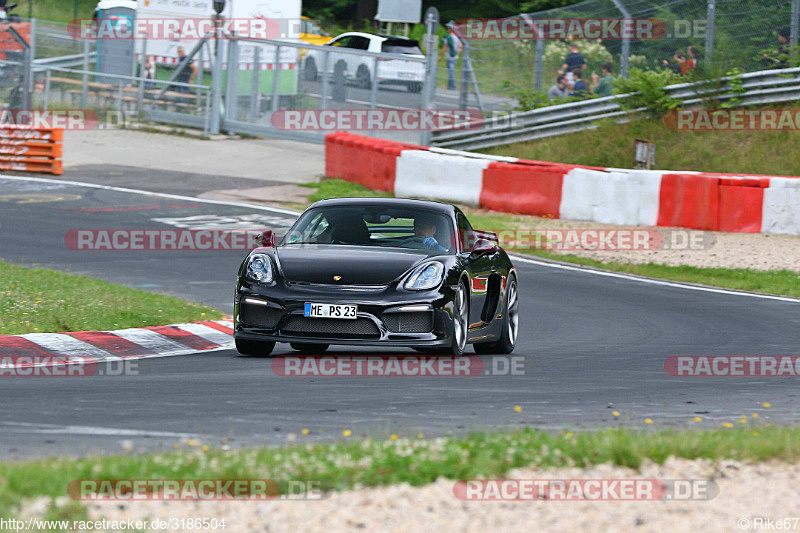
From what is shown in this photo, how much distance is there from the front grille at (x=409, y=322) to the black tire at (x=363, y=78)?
18.5 m

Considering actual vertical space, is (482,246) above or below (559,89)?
below

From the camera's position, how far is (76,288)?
12.6m

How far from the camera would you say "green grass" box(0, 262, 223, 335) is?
419 inches

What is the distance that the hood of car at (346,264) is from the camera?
30.5 ft

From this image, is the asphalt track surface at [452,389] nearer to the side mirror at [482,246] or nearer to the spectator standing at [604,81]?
the side mirror at [482,246]

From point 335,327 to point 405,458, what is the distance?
353 centimetres

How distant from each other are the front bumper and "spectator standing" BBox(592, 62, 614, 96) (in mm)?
16260

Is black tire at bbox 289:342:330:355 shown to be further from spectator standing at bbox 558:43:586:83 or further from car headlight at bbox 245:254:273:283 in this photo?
spectator standing at bbox 558:43:586:83

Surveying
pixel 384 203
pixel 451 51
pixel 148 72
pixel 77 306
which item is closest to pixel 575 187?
pixel 451 51

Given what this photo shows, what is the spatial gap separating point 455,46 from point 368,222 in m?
16.7

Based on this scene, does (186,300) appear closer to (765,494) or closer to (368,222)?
(368,222)

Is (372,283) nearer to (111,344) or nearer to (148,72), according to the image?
(111,344)

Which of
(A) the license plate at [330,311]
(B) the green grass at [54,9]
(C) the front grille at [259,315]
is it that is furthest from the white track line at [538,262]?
(B) the green grass at [54,9]

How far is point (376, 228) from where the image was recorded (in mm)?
10367
